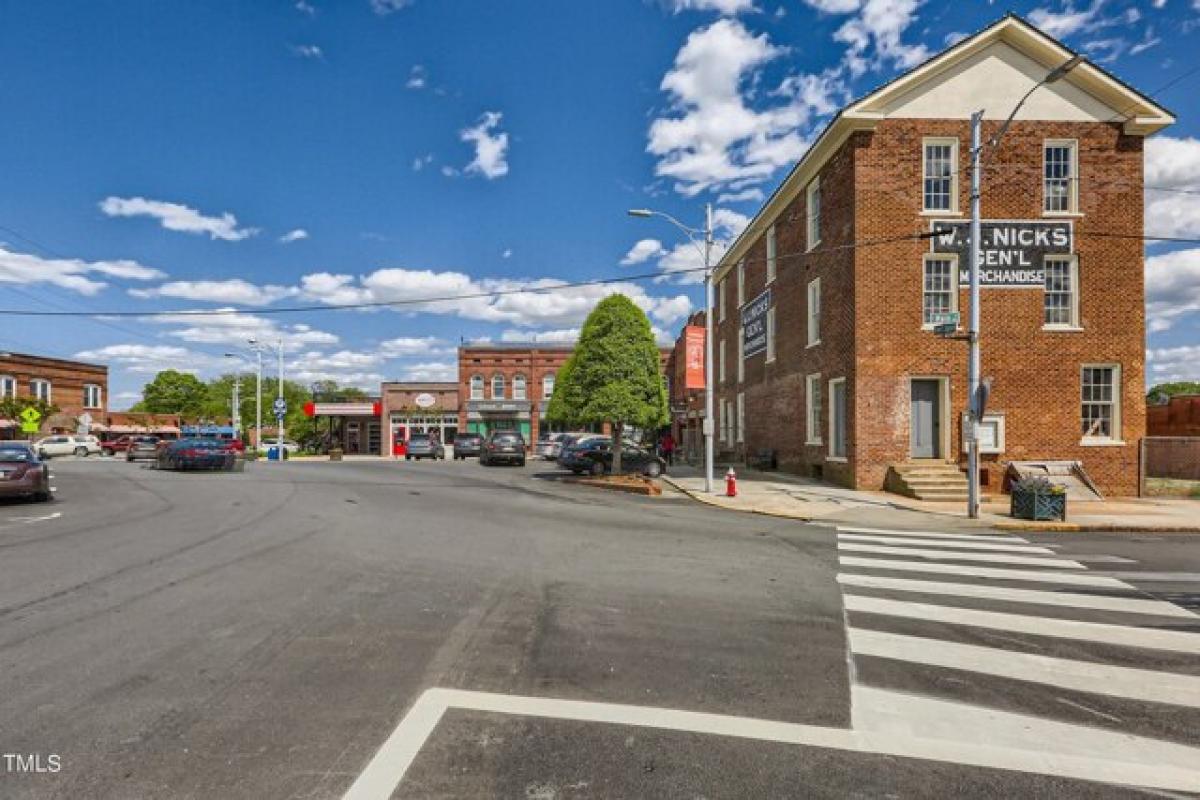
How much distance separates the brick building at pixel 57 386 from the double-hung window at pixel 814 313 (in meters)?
62.5

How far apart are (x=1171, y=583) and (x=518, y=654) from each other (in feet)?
27.7

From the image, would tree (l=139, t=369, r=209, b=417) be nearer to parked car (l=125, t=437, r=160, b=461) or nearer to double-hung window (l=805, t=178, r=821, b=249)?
parked car (l=125, t=437, r=160, b=461)

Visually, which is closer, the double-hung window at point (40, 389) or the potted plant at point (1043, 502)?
the potted plant at point (1043, 502)

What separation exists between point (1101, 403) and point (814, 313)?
858 centimetres

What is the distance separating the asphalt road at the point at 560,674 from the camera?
331cm

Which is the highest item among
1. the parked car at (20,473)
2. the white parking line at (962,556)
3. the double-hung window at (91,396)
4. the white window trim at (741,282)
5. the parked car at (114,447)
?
the white window trim at (741,282)

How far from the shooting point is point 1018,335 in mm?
18094

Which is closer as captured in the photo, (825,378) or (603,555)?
(603,555)

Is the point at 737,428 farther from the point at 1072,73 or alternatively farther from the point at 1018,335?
the point at 1072,73

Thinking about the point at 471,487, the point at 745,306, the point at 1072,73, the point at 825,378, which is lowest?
the point at 471,487

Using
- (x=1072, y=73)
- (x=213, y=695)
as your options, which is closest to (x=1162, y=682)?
(x=213, y=695)

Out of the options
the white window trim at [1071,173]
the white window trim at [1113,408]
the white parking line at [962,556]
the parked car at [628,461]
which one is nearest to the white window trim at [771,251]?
the parked car at [628,461]

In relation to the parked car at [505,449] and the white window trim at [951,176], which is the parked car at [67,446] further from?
the white window trim at [951,176]

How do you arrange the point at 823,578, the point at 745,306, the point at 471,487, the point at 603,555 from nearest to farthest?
1. the point at 823,578
2. the point at 603,555
3. the point at 471,487
4. the point at 745,306
